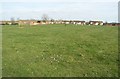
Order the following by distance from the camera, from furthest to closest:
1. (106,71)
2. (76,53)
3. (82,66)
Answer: (76,53), (82,66), (106,71)

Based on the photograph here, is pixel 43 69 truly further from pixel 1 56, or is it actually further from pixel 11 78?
pixel 1 56

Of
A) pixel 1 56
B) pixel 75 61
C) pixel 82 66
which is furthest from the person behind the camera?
pixel 1 56

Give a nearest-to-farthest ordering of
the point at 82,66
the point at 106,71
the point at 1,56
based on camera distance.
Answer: the point at 106,71
the point at 82,66
the point at 1,56

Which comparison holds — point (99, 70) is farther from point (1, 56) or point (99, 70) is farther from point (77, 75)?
point (1, 56)

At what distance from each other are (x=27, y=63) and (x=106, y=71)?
142 inches

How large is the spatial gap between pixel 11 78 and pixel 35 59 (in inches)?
128

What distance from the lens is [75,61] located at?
12977 millimetres

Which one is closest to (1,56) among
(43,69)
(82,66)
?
(43,69)

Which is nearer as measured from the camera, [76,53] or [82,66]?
[82,66]

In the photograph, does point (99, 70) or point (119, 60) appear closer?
point (99, 70)

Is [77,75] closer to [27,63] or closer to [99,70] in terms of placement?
[99,70]

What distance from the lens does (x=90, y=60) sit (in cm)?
1318

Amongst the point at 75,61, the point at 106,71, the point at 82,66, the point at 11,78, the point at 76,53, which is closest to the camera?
the point at 11,78

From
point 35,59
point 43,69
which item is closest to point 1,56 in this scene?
point 35,59
